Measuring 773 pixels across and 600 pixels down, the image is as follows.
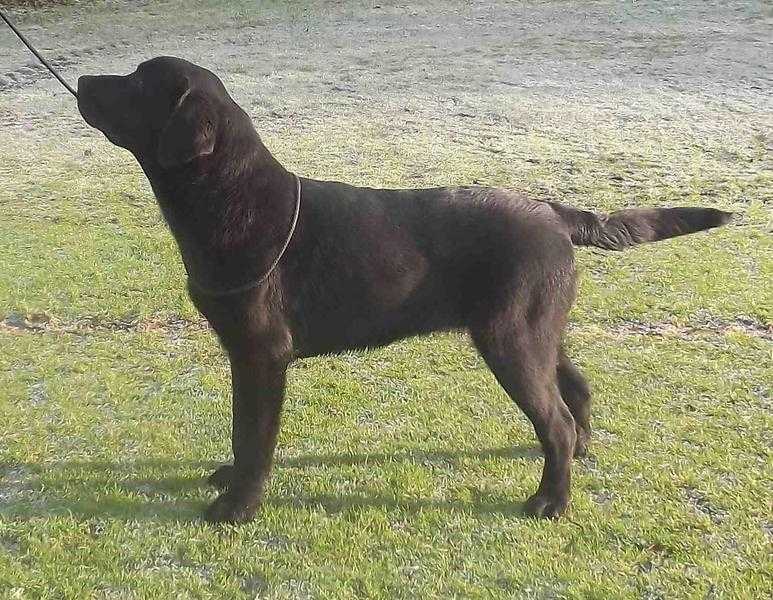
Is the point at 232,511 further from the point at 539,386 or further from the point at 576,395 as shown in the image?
the point at 576,395

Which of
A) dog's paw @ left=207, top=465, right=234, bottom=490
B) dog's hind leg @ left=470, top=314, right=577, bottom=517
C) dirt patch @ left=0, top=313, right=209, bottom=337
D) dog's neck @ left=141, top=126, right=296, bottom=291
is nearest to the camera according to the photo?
dog's neck @ left=141, top=126, right=296, bottom=291

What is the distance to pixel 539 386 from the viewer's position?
2.78 meters

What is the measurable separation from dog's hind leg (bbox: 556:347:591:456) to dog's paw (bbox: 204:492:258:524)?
121cm

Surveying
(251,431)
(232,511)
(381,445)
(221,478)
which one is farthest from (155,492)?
(381,445)

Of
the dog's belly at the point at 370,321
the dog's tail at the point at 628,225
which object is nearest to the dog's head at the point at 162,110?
the dog's belly at the point at 370,321

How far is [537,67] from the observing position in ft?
31.7

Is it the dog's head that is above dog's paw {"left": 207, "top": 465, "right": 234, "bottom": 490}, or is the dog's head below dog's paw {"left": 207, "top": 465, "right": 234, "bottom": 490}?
above

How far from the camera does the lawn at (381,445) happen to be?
102 inches

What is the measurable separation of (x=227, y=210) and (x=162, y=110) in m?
0.35

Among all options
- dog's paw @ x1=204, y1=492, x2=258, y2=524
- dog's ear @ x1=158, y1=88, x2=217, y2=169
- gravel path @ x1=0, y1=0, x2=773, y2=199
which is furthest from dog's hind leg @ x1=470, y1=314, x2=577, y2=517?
gravel path @ x1=0, y1=0, x2=773, y2=199

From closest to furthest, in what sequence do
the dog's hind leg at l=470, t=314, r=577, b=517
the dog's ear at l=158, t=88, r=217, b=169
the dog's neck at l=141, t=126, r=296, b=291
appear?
the dog's ear at l=158, t=88, r=217, b=169, the dog's neck at l=141, t=126, r=296, b=291, the dog's hind leg at l=470, t=314, r=577, b=517

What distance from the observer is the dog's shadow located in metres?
2.88

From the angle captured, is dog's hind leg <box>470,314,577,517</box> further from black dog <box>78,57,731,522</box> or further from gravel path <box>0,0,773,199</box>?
gravel path <box>0,0,773,199</box>

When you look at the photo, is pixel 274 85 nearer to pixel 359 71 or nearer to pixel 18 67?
pixel 359 71
